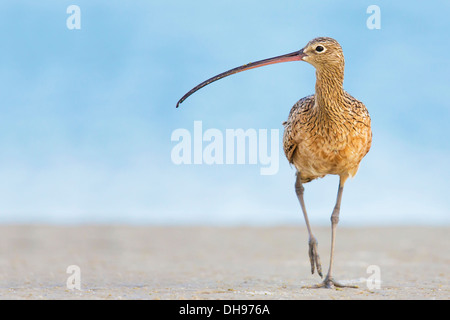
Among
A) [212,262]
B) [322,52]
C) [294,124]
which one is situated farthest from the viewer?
[212,262]

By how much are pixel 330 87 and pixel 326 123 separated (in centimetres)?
48

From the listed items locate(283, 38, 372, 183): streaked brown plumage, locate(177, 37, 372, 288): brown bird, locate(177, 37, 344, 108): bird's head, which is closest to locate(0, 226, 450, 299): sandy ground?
locate(177, 37, 372, 288): brown bird

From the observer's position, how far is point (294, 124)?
29.3 ft

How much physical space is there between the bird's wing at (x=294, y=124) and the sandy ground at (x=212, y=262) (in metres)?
1.97

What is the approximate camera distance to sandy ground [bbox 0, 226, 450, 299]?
8.23 m

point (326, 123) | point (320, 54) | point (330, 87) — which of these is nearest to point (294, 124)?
point (326, 123)

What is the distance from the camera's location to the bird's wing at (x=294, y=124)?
8.82 metres

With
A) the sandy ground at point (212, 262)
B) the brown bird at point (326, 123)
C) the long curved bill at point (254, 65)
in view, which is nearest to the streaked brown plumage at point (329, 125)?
the brown bird at point (326, 123)

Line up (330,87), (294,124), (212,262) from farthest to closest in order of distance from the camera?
(212,262) → (294,124) → (330,87)

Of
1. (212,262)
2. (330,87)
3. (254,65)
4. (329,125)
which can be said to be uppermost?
(254,65)

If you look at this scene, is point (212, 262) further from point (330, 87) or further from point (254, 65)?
point (330, 87)

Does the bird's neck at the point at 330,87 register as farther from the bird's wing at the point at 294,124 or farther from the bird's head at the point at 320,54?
the bird's wing at the point at 294,124
